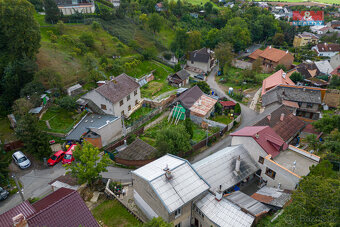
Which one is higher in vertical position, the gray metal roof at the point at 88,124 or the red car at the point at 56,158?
the gray metal roof at the point at 88,124

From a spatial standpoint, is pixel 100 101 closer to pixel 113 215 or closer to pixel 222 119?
pixel 113 215

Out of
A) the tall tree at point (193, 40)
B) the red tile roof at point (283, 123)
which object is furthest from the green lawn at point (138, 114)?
the tall tree at point (193, 40)

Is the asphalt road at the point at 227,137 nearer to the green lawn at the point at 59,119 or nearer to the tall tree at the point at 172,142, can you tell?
the tall tree at the point at 172,142

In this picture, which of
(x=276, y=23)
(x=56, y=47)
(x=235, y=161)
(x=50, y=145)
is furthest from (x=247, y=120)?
(x=276, y=23)

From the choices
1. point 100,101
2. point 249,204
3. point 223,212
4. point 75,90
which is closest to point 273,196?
point 249,204

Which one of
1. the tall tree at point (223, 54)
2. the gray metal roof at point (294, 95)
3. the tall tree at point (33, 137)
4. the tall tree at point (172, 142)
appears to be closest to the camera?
the tall tree at point (33, 137)

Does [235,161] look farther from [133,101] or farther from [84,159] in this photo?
[133,101]

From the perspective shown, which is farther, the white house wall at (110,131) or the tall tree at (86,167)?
the white house wall at (110,131)
